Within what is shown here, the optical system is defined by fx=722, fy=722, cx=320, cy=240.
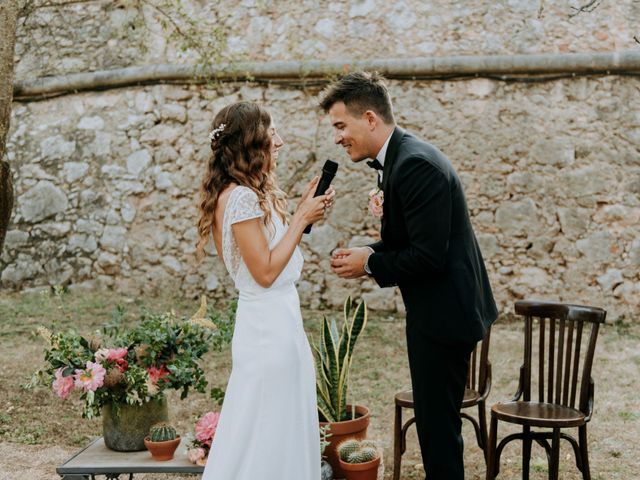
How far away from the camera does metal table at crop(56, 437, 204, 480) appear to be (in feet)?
10.8

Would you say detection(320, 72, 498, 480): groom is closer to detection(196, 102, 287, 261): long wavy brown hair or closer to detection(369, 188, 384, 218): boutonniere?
detection(369, 188, 384, 218): boutonniere

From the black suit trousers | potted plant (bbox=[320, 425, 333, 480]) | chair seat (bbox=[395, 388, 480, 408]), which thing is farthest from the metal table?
chair seat (bbox=[395, 388, 480, 408])

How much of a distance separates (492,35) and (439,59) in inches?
24.4

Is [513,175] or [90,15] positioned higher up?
[90,15]

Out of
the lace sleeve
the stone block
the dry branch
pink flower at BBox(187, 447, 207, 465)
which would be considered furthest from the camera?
the stone block

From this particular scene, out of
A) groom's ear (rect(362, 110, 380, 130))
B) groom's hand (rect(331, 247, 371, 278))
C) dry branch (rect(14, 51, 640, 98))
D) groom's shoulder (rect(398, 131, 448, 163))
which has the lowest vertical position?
groom's hand (rect(331, 247, 371, 278))

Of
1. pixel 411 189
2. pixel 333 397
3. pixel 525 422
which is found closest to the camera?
pixel 411 189

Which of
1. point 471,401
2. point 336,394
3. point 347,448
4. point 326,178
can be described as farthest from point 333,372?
point 326,178

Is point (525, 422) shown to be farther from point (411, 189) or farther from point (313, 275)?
point (313, 275)

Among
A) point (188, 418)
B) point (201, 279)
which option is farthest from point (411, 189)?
point (201, 279)

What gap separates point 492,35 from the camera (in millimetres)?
7820

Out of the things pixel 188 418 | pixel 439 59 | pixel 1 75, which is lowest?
pixel 188 418

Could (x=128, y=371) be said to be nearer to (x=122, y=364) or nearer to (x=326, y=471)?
(x=122, y=364)

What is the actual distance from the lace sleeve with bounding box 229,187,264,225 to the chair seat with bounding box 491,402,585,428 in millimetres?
1783
